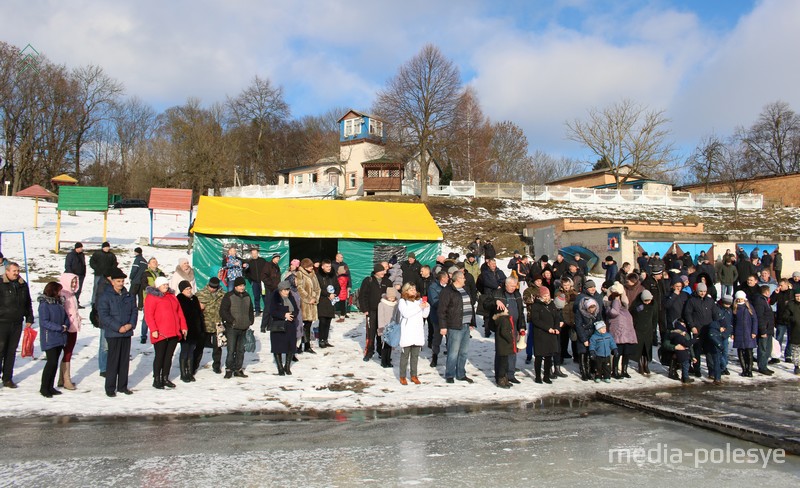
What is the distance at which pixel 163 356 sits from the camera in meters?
8.47

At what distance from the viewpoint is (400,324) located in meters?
9.27

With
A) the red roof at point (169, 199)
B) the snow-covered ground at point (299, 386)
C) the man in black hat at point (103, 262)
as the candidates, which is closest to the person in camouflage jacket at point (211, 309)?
the snow-covered ground at point (299, 386)

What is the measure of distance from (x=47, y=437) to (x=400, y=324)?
196 inches

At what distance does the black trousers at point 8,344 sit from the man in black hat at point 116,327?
1181 millimetres

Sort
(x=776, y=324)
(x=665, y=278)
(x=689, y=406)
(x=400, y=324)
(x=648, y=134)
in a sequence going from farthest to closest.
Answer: (x=648, y=134) → (x=665, y=278) → (x=776, y=324) → (x=400, y=324) → (x=689, y=406)

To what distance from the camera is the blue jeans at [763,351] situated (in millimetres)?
10359

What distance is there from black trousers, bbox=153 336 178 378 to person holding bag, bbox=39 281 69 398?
4.04ft

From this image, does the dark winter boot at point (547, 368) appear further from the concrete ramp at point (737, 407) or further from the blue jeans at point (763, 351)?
the blue jeans at point (763, 351)

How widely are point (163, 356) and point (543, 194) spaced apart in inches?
1627

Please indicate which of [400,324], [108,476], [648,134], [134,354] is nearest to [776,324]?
[400,324]

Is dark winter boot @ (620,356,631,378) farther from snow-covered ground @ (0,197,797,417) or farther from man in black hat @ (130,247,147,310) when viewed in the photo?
man in black hat @ (130,247,147,310)

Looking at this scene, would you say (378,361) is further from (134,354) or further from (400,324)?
(134,354)

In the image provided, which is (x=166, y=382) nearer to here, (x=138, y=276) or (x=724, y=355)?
(x=138, y=276)

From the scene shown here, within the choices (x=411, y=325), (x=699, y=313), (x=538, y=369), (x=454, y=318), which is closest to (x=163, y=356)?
(x=411, y=325)
